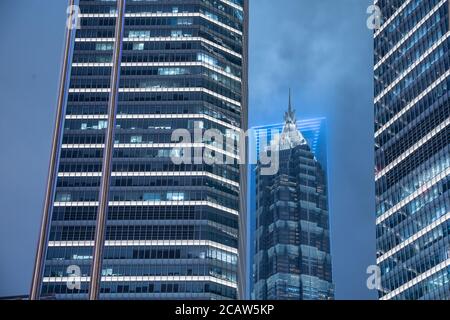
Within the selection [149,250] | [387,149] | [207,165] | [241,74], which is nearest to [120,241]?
[149,250]

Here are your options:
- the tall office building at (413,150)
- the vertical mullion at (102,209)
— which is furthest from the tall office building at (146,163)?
the tall office building at (413,150)

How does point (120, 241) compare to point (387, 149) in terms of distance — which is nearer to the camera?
point (120, 241)

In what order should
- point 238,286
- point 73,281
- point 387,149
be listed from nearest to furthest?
point 73,281 → point 238,286 → point 387,149

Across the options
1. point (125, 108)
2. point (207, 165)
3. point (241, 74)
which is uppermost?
point (241, 74)

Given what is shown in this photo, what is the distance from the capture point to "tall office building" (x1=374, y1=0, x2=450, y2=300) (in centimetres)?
12719

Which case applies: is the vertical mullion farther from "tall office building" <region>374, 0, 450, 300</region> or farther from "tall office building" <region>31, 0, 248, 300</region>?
"tall office building" <region>374, 0, 450, 300</region>

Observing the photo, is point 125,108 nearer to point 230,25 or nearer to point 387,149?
point 230,25

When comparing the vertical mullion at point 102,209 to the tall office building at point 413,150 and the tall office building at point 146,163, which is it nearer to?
the tall office building at point 146,163

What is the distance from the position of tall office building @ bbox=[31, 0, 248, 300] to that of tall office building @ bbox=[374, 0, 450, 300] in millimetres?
27403

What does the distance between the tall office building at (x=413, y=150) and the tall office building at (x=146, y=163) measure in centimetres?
2740

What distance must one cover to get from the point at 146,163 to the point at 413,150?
47.4 m

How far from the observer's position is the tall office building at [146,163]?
125 m

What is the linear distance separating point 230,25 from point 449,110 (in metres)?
47.5

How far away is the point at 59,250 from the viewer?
127 meters
